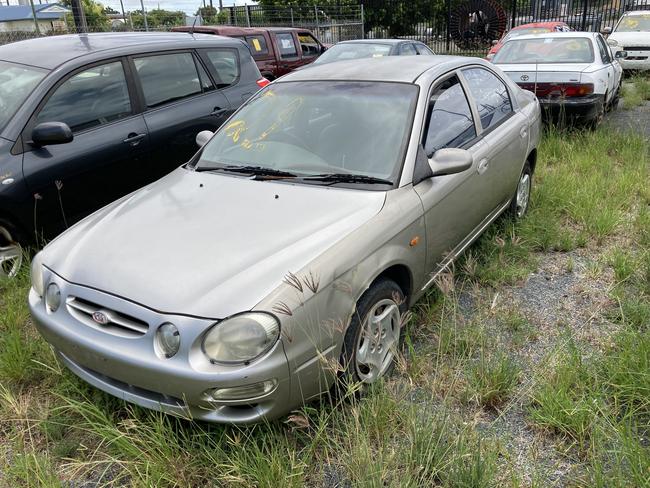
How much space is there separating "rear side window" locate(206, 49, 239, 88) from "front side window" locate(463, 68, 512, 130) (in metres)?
2.73

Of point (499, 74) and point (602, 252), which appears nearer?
point (602, 252)

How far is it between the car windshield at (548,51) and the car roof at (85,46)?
5.13 meters

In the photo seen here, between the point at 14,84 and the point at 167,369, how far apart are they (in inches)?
134

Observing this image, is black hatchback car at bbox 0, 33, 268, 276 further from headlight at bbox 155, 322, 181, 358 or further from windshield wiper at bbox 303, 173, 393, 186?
headlight at bbox 155, 322, 181, 358

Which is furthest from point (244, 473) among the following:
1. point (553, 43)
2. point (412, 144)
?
point (553, 43)

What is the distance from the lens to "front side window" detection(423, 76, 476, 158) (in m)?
3.38

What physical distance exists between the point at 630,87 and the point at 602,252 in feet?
31.4

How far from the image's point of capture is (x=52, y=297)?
8.70 feet

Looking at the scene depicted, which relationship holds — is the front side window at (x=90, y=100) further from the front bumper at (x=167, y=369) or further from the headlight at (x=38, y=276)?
the front bumper at (x=167, y=369)

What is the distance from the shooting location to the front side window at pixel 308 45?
12763mm

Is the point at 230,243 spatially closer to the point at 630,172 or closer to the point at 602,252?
the point at 602,252

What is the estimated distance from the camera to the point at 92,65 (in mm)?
4633

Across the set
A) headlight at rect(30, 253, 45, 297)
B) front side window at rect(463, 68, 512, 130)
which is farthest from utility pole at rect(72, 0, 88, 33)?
headlight at rect(30, 253, 45, 297)

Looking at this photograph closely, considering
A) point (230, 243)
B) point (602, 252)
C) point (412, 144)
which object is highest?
point (412, 144)
